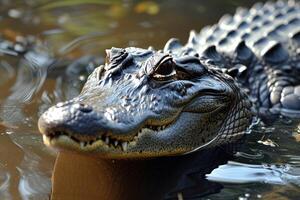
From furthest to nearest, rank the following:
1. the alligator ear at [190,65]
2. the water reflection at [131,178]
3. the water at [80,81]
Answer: the alligator ear at [190,65], the water at [80,81], the water reflection at [131,178]

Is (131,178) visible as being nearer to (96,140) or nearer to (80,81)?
(96,140)

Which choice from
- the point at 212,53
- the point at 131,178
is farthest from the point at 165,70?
the point at 212,53

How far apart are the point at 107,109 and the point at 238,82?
172cm

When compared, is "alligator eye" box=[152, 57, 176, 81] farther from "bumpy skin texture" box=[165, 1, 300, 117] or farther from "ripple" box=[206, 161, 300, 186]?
"bumpy skin texture" box=[165, 1, 300, 117]

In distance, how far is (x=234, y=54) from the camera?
5.14 meters

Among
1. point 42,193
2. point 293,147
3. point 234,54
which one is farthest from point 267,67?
point 42,193

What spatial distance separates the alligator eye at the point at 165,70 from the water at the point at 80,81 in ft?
2.15

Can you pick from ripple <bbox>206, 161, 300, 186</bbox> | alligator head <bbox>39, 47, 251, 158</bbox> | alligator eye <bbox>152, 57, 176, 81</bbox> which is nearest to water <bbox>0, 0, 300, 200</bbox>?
ripple <bbox>206, 161, 300, 186</bbox>

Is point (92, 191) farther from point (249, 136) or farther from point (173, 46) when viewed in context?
point (173, 46)

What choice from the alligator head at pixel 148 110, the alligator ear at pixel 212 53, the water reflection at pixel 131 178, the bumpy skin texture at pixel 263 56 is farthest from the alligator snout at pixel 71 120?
the alligator ear at pixel 212 53

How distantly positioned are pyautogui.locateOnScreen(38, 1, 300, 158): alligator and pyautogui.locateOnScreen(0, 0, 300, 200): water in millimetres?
288

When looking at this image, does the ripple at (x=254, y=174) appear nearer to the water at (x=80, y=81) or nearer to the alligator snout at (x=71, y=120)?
the water at (x=80, y=81)

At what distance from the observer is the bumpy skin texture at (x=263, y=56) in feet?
16.5

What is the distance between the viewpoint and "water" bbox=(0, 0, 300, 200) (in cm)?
371
